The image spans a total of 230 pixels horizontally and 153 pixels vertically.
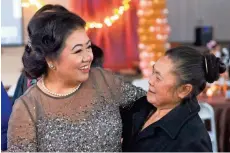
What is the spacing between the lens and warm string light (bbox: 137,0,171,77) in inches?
197

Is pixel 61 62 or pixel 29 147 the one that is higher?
pixel 61 62

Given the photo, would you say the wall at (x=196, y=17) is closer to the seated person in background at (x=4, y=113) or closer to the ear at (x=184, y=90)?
the seated person in background at (x=4, y=113)

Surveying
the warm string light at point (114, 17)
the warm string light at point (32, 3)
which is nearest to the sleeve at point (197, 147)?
the warm string light at point (32, 3)

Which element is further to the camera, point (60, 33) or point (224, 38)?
point (224, 38)

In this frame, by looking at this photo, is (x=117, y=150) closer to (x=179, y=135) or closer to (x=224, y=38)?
(x=179, y=135)

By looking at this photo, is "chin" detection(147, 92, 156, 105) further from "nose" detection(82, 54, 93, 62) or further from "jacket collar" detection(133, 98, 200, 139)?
"nose" detection(82, 54, 93, 62)

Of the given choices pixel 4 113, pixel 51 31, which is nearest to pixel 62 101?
pixel 51 31

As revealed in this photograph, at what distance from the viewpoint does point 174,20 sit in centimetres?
668

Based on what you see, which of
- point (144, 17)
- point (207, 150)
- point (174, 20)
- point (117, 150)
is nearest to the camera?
point (207, 150)

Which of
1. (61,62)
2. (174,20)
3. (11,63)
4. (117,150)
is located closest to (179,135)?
(117,150)

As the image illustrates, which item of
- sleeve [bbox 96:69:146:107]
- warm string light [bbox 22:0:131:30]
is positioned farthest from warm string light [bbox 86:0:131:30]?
sleeve [bbox 96:69:146:107]

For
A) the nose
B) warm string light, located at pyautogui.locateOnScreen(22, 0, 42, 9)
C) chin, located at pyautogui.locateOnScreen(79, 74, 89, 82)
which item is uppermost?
warm string light, located at pyautogui.locateOnScreen(22, 0, 42, 9)

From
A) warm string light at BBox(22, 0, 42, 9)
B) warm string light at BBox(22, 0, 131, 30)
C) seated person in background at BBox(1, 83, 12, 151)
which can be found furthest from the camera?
warm string light at BBox(22, 0, 131, 30)

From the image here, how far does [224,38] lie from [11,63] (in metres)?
3.39
